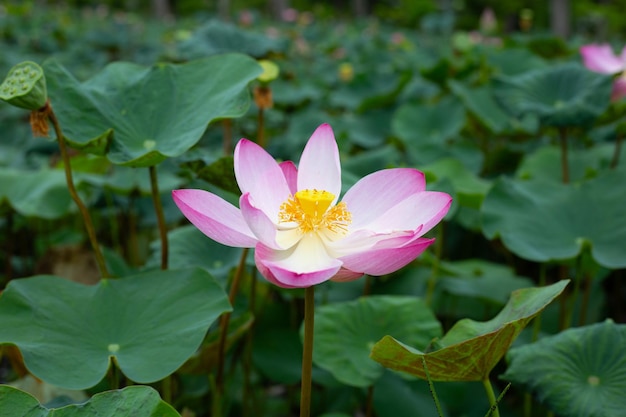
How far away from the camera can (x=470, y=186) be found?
1412 millimetres

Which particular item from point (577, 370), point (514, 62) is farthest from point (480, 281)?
point (514, 62)

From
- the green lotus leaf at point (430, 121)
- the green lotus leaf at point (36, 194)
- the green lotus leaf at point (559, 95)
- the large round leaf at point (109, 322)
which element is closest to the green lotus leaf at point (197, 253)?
the large round leaf at point (109, 322)

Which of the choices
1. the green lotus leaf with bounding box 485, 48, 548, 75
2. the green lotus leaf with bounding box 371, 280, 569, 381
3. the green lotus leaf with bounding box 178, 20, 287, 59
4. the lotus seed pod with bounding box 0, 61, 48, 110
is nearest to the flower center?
the green lotus leaf with bounding box 371, 280, 569, 381

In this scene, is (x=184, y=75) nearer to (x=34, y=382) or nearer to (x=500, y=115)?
(x=34, y=382)

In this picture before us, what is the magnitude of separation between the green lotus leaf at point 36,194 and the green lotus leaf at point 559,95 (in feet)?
3.24

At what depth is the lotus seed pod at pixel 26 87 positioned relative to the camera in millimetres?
818

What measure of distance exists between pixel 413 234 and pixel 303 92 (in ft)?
5.92

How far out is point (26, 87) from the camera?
0.82 meters

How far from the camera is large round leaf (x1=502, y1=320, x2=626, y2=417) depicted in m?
0.81

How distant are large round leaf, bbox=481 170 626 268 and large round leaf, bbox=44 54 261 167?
506 mm

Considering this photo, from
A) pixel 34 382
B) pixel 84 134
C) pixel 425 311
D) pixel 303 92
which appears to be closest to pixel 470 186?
pixel 425 311

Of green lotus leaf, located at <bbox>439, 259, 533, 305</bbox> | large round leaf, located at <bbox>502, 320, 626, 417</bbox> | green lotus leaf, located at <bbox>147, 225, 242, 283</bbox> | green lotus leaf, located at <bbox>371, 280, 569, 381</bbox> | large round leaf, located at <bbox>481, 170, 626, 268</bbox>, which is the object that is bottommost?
green lotus leaf, located at <bbox>439, 259, 533, 305</bbox>

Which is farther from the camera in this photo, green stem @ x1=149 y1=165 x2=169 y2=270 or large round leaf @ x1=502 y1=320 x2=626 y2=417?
green stem @ x1=149 y1=165 x2=169 y2=270

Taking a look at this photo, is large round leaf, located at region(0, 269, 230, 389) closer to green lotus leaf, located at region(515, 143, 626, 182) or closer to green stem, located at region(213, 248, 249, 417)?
green stem, located at region(213, 248, 249, 417)
